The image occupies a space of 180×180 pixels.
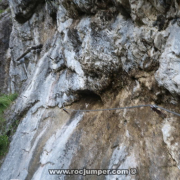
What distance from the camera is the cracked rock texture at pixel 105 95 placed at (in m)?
3.15

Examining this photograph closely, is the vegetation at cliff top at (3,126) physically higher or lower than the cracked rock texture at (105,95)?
lower

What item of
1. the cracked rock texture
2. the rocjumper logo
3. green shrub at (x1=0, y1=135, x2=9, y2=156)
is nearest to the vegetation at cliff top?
green shrub at (x1=0, y1=135, x2=9, y2=156)

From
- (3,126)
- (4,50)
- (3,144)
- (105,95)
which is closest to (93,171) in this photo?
(105,95)

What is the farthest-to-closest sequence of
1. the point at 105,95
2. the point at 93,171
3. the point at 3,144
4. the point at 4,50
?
the point at 4,50
the point at 3,144
the point at 105,95
the point at 93,171

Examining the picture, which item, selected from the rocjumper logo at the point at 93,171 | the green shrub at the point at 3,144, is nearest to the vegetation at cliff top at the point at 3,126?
the green shrub at the point at 3,144

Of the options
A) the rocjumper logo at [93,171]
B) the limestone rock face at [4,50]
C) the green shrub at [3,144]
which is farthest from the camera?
the limestone rock face at [4,50]

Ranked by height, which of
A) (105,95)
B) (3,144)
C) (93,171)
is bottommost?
(3,144)

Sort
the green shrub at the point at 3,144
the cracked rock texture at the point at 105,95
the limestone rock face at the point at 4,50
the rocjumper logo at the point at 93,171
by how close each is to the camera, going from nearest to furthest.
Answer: the cracked rock texture at the point at 105,95, the rocjumper logo at the point at 93,171, the green shrub at the point at 3,144, the limestone rock face at the point at 4,50

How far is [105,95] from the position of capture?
15.4ft

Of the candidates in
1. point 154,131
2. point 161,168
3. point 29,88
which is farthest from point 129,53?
point 29,88

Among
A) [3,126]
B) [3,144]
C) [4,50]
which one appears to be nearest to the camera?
[3,144]

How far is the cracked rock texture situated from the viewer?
124 inches

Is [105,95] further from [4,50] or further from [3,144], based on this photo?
[4,50]

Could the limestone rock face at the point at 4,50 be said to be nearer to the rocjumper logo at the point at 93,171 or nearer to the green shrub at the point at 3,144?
the green shrub at the point at 3,144
